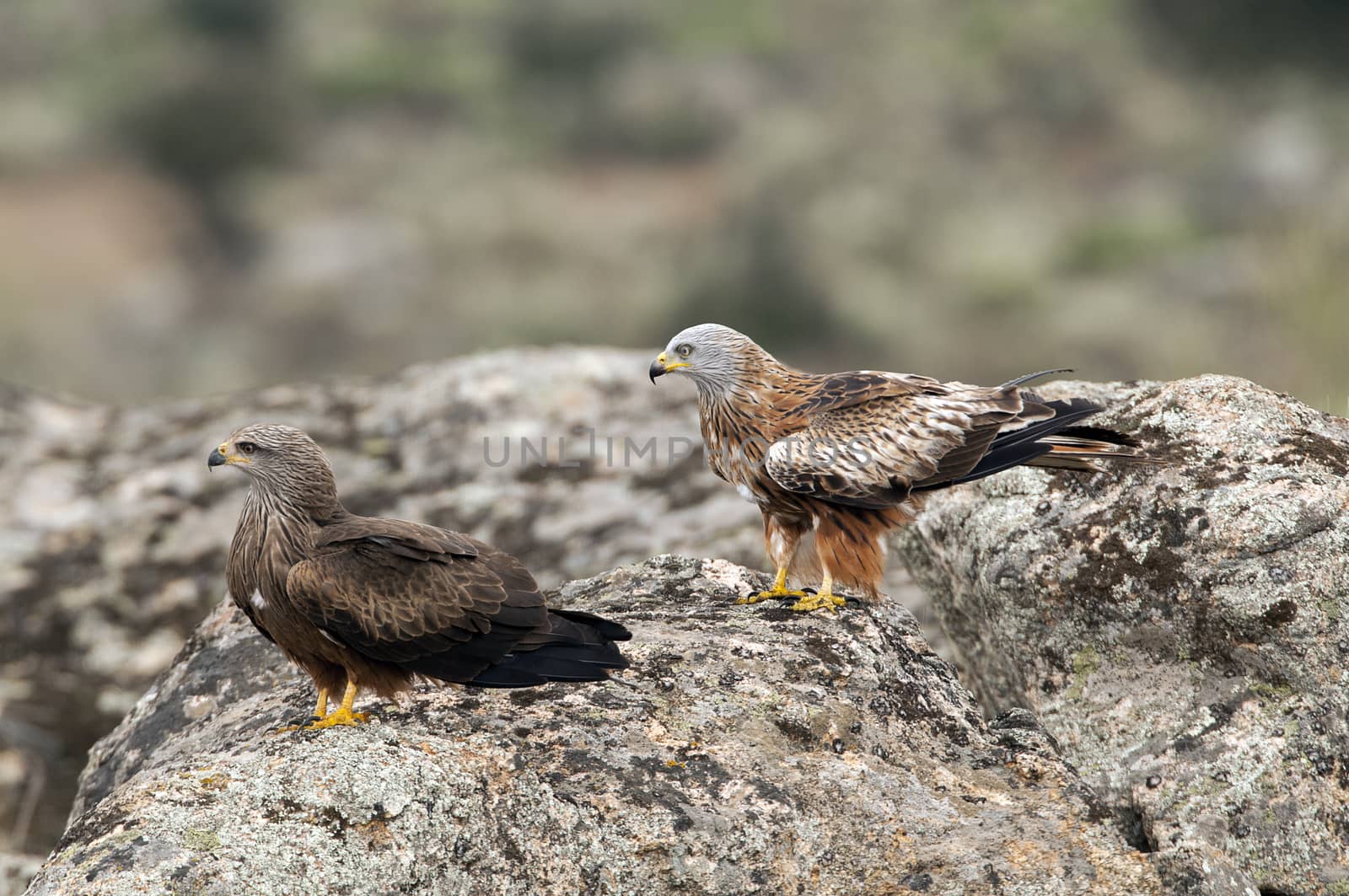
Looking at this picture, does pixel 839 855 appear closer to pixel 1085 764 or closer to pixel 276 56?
pixel 1085 764

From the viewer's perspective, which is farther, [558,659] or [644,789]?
[558,659]

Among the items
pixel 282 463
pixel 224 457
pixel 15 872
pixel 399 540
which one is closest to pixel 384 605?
pixel 399 540

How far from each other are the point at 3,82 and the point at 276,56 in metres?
10.9

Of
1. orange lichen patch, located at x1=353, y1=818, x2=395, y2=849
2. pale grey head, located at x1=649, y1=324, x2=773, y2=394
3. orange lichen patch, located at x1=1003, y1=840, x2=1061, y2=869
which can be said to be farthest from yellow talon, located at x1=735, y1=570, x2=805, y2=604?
orange lichen patch, located at x1=353, y1=818, x2=395, y2=849

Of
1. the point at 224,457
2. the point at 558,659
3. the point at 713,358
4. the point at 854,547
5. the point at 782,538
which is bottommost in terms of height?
the point at 558,659

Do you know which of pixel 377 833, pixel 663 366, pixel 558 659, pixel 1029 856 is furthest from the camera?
pixel 663 366

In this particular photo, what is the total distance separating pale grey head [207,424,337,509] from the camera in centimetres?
530

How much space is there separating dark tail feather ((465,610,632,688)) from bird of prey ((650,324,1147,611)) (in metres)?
1.30

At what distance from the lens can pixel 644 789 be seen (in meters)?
4.49

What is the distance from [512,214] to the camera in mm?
44656

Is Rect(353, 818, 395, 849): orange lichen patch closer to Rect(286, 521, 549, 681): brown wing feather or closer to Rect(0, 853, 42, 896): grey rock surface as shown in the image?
Rect(286, 521, 549, 681): brown wing feather

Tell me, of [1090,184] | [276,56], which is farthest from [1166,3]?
[276,56]

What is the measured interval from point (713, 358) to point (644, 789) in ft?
8.58

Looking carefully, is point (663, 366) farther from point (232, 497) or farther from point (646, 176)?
point (646, 176)
